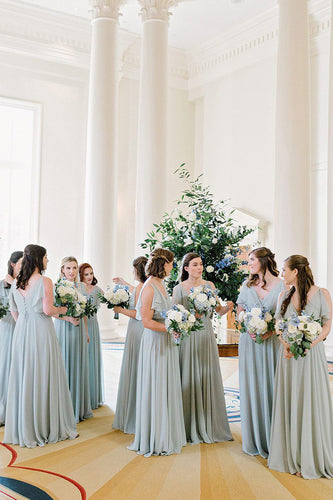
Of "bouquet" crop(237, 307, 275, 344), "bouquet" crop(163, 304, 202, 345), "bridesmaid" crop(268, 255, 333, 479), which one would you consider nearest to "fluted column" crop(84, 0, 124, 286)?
"bouquet" crop(163, 304, 202, 345)

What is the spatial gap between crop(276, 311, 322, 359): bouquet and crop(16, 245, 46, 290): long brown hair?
2.58 meters

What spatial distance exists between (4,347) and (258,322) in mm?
3277

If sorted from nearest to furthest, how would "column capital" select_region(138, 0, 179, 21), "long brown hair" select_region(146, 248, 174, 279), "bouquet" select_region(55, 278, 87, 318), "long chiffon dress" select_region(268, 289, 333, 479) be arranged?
1. "long chiffon dress" select_region(268, 289, 333, 479)
2. "long brown hair" select_region(146, 248, 174, 279)
3. "bouquet" select_region(55, 278, 87, 318)
4. "column capital" select_region(138, 0, 179, 21)

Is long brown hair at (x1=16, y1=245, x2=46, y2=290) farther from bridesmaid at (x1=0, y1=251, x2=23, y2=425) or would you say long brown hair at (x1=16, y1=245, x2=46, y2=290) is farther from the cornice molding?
the cornice molding

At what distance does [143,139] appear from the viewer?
12703mm

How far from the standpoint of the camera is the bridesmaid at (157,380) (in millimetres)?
5230

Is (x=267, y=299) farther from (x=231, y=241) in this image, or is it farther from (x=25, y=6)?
(x=25, y=6)

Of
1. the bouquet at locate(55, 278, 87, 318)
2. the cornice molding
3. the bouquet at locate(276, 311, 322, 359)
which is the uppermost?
the cornice molding

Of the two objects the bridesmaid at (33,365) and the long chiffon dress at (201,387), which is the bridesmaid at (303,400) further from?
the bridesmaid at (33,365)

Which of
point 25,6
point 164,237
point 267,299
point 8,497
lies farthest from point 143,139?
point 8,497

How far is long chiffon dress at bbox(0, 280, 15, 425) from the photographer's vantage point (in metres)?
6.38

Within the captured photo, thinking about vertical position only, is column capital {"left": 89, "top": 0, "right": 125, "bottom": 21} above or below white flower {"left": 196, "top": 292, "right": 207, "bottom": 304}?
above

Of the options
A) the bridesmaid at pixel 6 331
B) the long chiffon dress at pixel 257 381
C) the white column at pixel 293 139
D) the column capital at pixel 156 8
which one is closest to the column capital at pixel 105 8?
the column capital at pixel 156 8

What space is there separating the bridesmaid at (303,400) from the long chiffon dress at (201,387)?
1055mm
